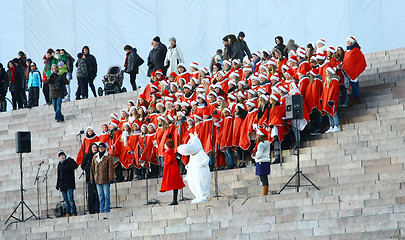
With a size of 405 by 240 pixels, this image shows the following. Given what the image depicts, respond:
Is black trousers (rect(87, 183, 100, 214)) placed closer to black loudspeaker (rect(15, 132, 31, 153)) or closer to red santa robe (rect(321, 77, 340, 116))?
black loudspeaker (rect(15, 132, 31, 153))

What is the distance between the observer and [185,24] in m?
32.7

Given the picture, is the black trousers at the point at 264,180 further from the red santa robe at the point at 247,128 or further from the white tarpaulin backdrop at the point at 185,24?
the white tarpaulin backdrop at the point at 185,24

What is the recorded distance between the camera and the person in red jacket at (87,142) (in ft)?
75.3

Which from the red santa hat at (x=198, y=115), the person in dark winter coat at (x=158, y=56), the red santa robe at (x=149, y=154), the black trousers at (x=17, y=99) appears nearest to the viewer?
the red santa hat at (x=198, y=115)

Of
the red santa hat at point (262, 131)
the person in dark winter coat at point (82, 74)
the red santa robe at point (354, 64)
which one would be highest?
the person in dark winter coat at point (82, 74)

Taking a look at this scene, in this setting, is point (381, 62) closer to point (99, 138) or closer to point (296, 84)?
point (296, 84)

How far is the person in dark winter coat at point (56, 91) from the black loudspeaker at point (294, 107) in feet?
26.7

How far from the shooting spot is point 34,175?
78.3ft

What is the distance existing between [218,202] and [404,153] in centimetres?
338

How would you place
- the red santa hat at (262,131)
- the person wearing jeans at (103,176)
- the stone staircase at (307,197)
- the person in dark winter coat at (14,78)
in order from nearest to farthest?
1. the stone staircase at (307,197)
2. the red santa hat at (262,131)
3. the person wearing jeans at (103,176)
4. the person in dark winter coat at (14,78)

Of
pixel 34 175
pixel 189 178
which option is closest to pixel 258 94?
pixel 189 178

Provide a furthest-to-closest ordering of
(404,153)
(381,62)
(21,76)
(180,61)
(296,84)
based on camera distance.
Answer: (21,76) < (180,61) < (381,62) < (296,84) < (404,153)

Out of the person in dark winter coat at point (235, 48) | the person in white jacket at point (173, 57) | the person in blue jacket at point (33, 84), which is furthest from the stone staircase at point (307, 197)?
the person in blue jacket at point (33, 84)

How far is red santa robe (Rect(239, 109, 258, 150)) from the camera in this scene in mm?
20812
